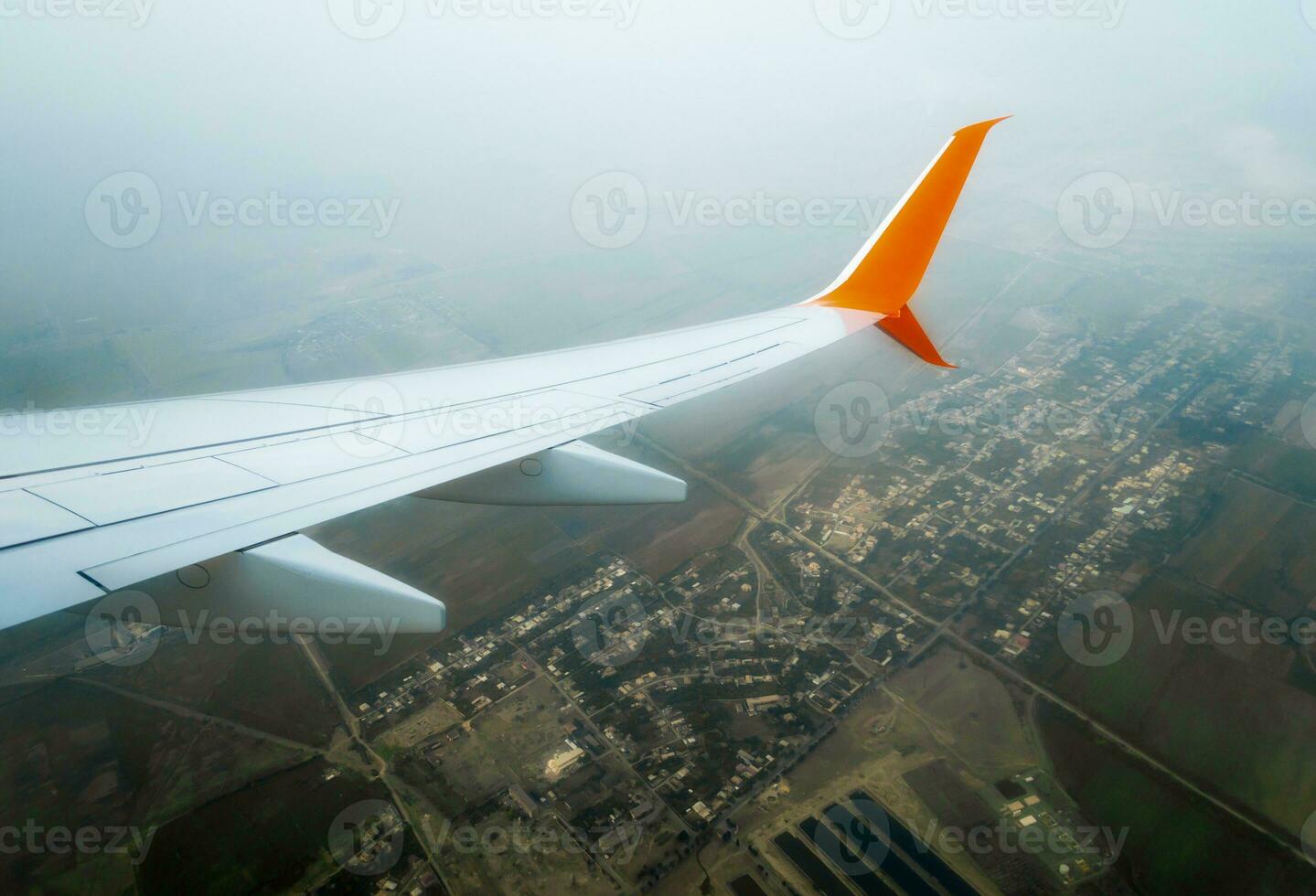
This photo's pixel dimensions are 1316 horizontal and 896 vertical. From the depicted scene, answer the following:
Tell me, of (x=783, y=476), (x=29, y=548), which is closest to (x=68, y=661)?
(x=29, y=548)

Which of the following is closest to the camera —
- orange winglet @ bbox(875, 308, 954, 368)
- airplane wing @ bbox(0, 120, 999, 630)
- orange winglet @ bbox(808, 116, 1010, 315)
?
airplane wing @ bbox(0, 120, 999, 630)

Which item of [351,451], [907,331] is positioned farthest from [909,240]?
[351,451]

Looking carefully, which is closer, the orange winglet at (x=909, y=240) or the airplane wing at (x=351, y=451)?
the airplane wing at (x=351, y=451)

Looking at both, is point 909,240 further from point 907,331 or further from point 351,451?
point 351,451

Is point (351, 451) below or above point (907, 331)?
above

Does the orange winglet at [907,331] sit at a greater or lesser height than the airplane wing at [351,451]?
lesser

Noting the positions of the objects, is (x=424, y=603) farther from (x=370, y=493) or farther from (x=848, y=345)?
(x=848, y=345)

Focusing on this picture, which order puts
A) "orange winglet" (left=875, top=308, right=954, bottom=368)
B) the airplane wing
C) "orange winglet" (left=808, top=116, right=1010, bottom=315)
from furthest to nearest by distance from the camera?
"orange winglet" (left=875, top=308, right=954, bottom=368) < "orange winglet" (left=808, top=116, right=1010, bottom=315) < the airplane wing
